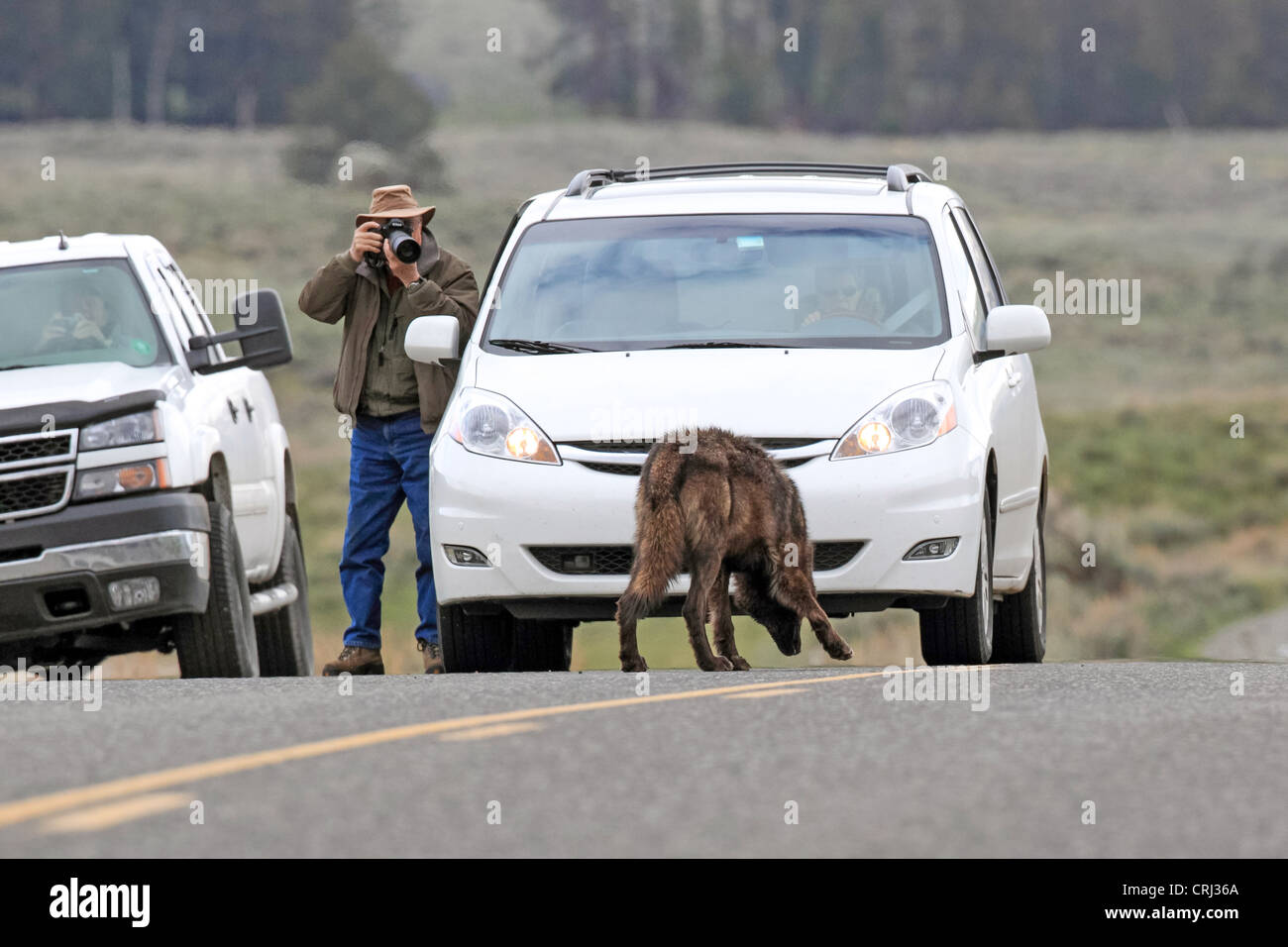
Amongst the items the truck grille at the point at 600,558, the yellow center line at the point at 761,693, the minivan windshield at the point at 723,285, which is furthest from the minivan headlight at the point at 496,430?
the yellow center line at the point at 761,693

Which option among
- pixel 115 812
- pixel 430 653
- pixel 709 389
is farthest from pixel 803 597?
pixel 115 812

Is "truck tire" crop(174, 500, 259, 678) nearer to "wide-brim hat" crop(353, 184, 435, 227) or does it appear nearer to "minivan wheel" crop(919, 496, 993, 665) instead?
"wide-brim hat" crop(353, 184, 435, 227)

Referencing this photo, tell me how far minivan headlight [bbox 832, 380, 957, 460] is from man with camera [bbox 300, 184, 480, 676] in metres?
2.40

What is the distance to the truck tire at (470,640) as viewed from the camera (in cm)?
→ 1073

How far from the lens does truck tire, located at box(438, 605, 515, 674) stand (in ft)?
35.2

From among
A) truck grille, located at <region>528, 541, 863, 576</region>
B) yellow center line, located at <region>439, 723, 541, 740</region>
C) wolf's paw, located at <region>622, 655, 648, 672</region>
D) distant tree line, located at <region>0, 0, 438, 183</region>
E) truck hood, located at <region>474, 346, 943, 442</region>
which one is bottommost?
distant tree line, located at <region>0, 0, 438, 183</region>

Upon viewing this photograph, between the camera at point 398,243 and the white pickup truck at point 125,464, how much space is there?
0.67m

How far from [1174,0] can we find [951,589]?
348ft

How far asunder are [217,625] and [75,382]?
46.8 inches

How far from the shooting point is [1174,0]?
112m

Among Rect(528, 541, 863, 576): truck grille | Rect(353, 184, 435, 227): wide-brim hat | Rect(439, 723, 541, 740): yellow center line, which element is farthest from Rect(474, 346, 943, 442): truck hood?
Rect(439, 723, 541, 740): yellow center line

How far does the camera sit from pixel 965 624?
416 inches

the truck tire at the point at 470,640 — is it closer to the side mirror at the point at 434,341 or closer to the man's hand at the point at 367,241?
the side mirror at the point at 434,341
